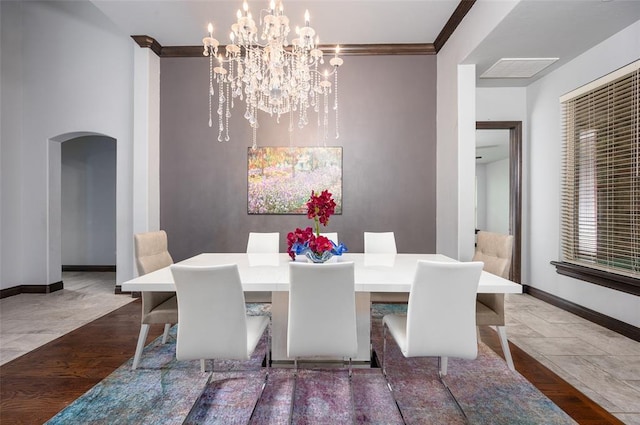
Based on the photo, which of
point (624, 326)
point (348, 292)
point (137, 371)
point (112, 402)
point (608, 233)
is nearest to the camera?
point (348, 292)

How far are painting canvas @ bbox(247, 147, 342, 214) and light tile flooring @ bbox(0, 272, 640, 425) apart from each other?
2.20m

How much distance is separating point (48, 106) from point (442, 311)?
206 inches

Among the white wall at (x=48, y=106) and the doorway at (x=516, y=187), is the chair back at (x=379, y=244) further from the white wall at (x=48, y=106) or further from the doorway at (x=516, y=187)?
the white wall at (x=48, y=106)

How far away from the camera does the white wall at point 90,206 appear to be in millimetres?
5586

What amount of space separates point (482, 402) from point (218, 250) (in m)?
3.24

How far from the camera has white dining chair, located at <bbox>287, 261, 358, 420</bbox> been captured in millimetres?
1511

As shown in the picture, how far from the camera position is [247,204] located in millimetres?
4094

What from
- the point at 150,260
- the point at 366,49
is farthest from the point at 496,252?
the point at 366,49

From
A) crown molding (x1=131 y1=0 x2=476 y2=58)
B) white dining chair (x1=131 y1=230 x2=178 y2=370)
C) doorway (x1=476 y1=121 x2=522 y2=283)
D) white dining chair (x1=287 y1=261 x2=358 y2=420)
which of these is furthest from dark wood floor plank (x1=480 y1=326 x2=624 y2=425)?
crown molding (x1=131 y1=0 x2=476 y2=58)

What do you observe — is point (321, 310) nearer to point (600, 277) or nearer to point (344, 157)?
point (344, 157)

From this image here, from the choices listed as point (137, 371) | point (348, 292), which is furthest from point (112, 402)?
point (348, 292)

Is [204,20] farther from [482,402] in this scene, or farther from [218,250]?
[482,402]

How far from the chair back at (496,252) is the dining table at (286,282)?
243 millimetres

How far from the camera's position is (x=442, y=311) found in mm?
1588
